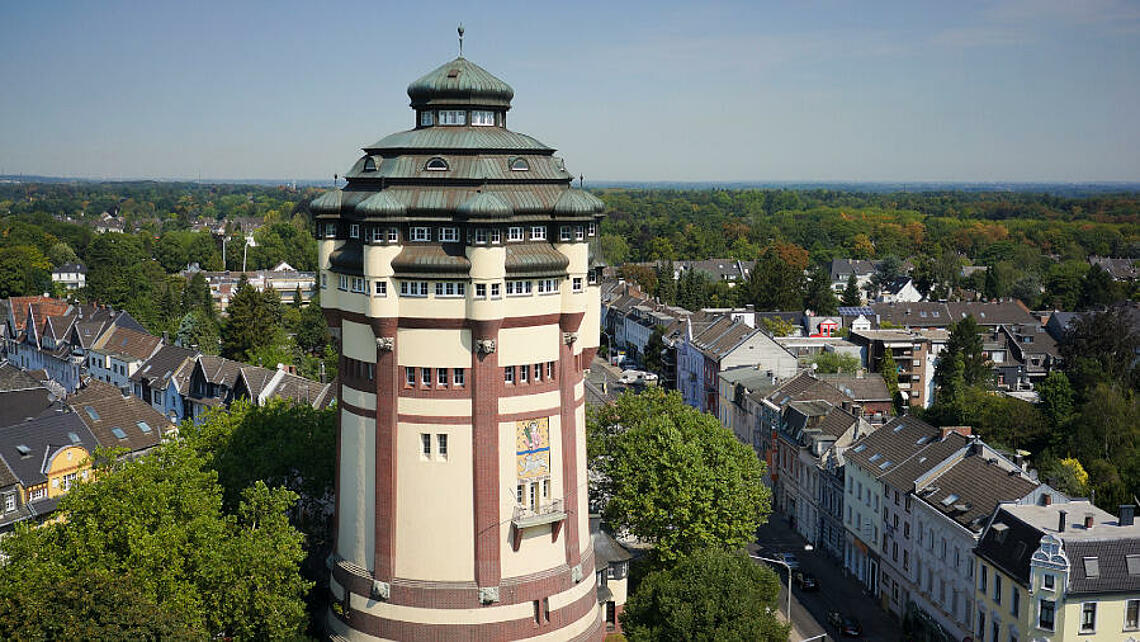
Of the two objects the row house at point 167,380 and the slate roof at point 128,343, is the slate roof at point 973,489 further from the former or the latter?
the slate roof at point 128,343

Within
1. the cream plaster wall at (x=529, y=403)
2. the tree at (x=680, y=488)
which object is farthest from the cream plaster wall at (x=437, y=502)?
the tree at (x=680, y=488)

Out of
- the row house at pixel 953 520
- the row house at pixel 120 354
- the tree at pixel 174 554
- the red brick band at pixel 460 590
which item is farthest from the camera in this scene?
the row house at pixel 120 354

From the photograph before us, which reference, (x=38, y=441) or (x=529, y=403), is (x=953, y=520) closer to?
→ (x=529, y=403)

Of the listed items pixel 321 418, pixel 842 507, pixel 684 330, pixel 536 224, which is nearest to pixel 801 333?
Answer: pixel 684 330

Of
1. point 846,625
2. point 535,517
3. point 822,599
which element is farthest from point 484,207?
point 822,599

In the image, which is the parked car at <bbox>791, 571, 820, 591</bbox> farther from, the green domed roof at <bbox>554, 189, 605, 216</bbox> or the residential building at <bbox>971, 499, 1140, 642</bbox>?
the green domed roof at <bbox>554, 189, 605, 216</bbox>

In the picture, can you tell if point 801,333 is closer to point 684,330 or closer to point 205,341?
point 684,330

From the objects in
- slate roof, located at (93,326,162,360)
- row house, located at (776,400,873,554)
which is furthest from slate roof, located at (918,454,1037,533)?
slate roof, located at (93,326,162,360)
